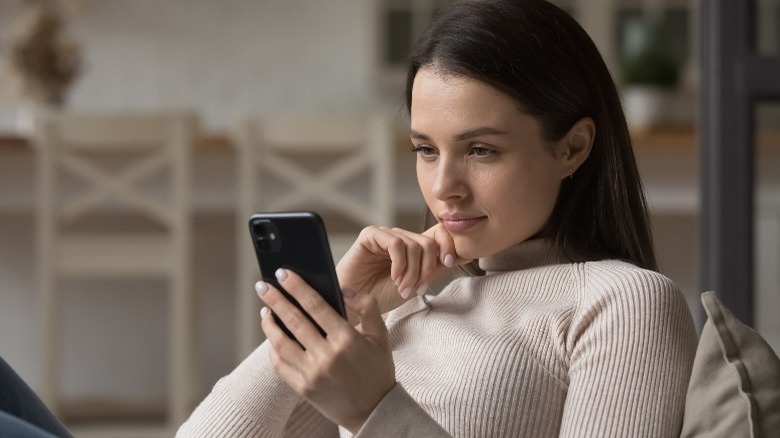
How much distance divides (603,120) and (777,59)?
1.05 m

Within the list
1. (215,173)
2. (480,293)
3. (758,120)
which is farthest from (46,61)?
(480,293)

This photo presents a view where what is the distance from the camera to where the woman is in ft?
2.89

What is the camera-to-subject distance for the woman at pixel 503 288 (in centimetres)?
88

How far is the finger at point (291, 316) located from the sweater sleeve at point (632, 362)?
8.4 inches

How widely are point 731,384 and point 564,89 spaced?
29 centimetres

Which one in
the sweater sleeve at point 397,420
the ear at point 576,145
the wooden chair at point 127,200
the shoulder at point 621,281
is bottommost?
the wooden chair at point 127,200

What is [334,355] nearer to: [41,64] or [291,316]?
[291,316]

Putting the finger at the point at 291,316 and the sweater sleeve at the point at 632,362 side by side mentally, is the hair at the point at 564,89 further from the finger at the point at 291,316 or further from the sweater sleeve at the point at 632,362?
the finger at the point at 291,316

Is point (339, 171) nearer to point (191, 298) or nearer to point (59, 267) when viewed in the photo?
point (191, 298)

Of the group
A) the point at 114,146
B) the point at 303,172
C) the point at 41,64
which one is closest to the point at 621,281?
the point at 303,172

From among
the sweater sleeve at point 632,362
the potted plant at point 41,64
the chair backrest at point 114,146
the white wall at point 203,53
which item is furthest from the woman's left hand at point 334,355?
the white wall at point 203,53

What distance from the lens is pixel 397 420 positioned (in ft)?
2.84

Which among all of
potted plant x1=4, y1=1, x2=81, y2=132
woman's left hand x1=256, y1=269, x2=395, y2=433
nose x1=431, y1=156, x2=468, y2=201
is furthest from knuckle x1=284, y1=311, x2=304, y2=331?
potted plant x1=4, y1=1, x2=81, y2=132

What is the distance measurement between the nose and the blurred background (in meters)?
2.68
